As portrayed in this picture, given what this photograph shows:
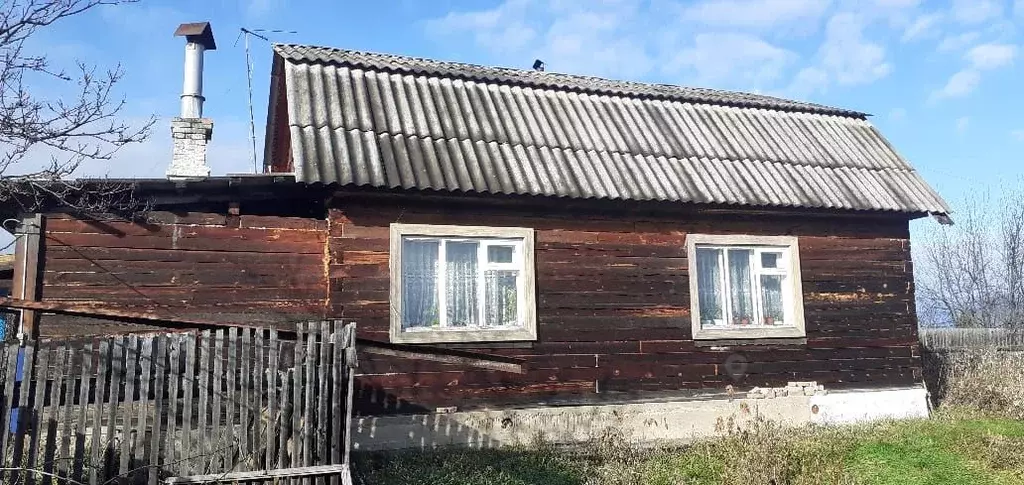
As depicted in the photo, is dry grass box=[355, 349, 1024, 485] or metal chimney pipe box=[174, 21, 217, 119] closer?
dry grass box=[355, 349, 1024, 485]

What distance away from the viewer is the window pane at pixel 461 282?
27.9ft

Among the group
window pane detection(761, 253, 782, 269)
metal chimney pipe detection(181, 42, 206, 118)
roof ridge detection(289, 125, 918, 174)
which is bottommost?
window pane detection(761, 253, 782, 269)

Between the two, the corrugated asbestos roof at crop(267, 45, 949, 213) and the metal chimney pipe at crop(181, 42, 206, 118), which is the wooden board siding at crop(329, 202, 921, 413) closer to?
the corrugated asbestos roof at crop(267, 45, 949, 213)

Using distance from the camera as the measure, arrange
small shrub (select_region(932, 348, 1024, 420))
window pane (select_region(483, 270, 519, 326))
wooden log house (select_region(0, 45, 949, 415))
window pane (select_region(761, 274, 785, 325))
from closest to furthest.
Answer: wooden log house (select_region(0, 45, 949, 415)) < window pane (select_region(483, 270, 519, 326)) < window pane (select_region(761, 274, 785, 325)) < small shrub (select_region(932, 348, 1024, 420))

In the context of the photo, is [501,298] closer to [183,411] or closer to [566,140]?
[566,140]

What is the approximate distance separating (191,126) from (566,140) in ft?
16.6

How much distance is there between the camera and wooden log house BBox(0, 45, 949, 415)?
769 centimetres

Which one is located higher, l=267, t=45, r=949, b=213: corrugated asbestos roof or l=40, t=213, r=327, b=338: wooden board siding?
l=267, t=45, r=949, b=213: corrugated asbestos roof

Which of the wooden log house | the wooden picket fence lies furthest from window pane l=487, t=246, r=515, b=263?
the wooden picket fence

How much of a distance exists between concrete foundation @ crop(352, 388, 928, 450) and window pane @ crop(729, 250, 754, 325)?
1.14 m

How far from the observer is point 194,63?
11000mm

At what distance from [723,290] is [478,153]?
A: 3.91 m

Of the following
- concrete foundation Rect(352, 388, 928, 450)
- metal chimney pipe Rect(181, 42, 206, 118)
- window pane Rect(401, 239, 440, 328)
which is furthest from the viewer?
metal chimney pipe Rect(181, 42, 206, 118)

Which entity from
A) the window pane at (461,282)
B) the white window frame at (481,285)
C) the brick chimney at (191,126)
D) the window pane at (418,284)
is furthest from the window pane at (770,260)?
the brick chimney at (191,126)
